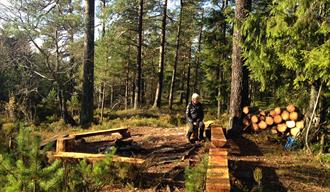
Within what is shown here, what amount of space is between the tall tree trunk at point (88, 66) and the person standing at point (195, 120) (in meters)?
6.62

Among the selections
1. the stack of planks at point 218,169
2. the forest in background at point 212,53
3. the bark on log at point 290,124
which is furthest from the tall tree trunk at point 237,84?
the stack of planks at point 218,169

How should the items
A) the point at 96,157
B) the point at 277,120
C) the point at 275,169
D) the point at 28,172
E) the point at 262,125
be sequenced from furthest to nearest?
the point at 262,125 < the point at 277,120 < the point at 275,169 < the point at 96,157 < the point at 28,172

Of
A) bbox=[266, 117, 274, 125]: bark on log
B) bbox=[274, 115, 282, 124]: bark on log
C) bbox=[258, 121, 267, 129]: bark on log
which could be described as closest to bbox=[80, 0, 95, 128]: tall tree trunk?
bbox=[258, 121, 267, 129]: bark on log

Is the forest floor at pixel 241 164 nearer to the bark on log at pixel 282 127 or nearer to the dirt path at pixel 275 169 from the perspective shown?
the dirt path at pixel 275 169

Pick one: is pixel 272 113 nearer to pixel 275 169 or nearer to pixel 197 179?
pixel 275 169

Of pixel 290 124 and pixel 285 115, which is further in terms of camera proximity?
pixel 285 115

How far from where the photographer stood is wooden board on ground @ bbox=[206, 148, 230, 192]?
17.1 ft

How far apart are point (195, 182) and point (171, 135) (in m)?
6.13

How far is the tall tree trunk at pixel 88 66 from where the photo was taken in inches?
636

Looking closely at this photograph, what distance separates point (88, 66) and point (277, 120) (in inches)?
341

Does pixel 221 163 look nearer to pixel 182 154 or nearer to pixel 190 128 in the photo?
pixel 182 154

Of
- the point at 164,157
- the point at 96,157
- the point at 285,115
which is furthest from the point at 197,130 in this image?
the point at 96,157

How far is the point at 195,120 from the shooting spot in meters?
10.7

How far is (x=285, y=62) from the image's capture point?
9.40 m
